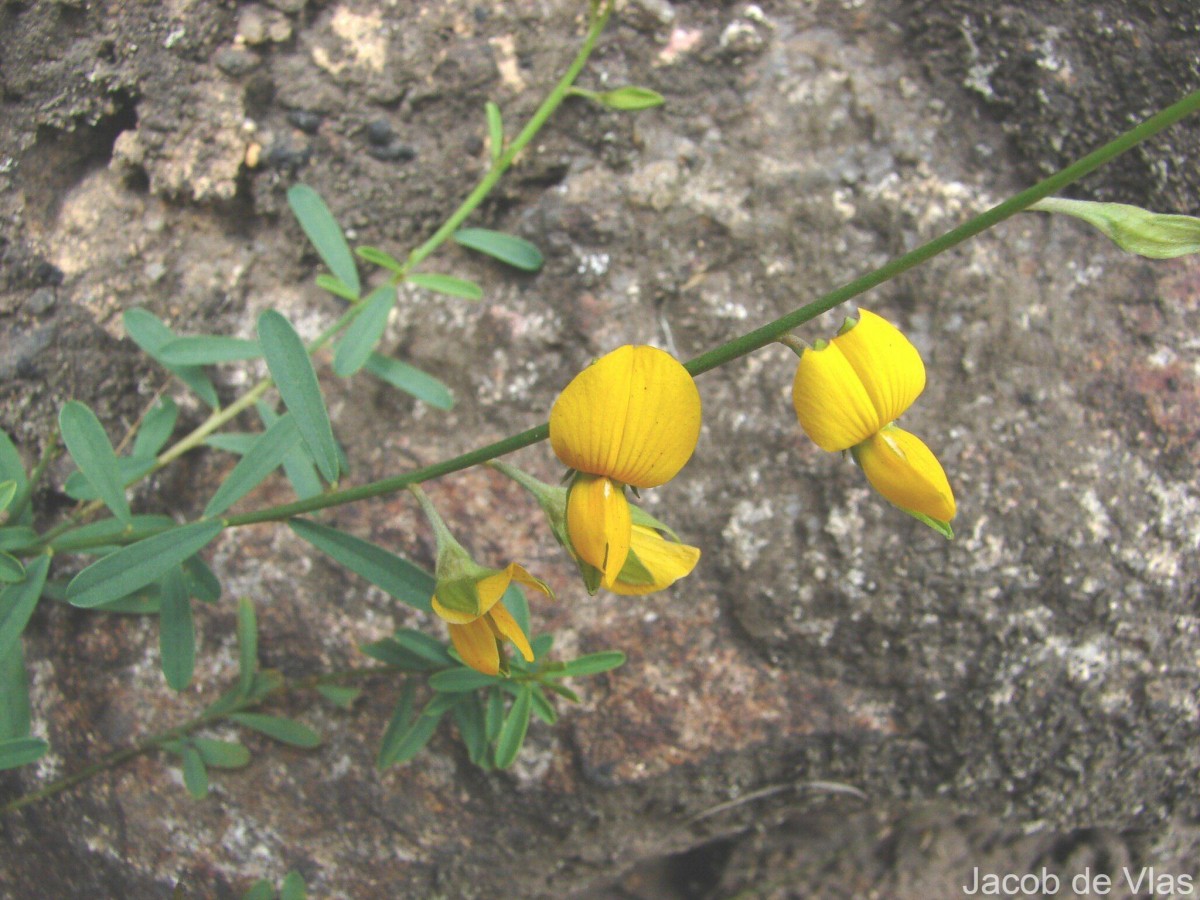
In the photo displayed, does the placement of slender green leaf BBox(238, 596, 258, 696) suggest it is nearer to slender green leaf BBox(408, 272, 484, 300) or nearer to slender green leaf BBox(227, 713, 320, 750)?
slender green leaf BBox(227, 713, 320, 750)

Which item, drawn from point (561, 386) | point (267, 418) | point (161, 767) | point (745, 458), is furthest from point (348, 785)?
point (745, 458)

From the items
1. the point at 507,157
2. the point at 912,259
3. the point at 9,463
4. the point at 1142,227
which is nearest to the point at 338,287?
the point at 507,157

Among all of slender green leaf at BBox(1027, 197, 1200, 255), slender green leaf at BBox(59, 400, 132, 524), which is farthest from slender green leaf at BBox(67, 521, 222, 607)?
slender green leaf at BBox(1027, 197, 1200, 255)

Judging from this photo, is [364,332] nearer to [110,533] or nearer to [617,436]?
[110,533]

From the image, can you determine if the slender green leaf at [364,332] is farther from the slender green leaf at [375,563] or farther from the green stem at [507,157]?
the slender green leaf at [375,563]

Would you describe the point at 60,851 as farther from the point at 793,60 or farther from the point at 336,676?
the point at 793,60

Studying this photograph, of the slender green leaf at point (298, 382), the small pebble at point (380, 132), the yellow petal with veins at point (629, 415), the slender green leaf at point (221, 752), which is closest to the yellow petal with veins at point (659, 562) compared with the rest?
the yellow petal with veins at point (629, 415)

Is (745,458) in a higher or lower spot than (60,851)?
higher
